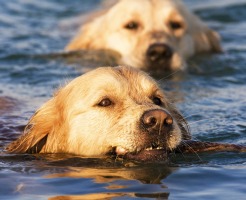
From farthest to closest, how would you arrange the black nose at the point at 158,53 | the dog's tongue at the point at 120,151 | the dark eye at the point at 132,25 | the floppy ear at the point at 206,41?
the floppy ear at the point at 206,41 < the dark eye at the point at 132,25 < the black nose at the point at 158,53 < the dog's tongue at the point at 120,151

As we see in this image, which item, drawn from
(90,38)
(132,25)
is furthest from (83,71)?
(90,38)

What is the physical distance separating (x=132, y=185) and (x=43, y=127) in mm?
1400

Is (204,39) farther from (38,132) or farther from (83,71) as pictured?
(38,132)

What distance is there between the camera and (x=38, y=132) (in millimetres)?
6312

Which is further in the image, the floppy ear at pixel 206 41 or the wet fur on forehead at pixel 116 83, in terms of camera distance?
the floppy ear at pixel 206 41

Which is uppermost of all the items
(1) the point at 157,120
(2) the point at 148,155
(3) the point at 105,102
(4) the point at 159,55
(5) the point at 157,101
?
(4) the point at 159,55

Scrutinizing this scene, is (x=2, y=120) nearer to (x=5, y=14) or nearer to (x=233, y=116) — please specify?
(x=233, y=116)

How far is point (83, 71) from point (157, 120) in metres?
4.61

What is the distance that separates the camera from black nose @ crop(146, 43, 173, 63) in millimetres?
10062

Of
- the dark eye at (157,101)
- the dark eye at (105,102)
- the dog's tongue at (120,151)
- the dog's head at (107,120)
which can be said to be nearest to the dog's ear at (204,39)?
the dog's head at (107,120)

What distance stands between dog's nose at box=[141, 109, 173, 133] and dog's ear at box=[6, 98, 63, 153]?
1.07 metres

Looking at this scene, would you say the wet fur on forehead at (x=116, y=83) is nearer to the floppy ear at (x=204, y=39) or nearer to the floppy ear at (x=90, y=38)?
the floppy ear at (x=90, y=38)

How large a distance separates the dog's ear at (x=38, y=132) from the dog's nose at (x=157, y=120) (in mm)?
1067

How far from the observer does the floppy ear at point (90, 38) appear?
11.4m
